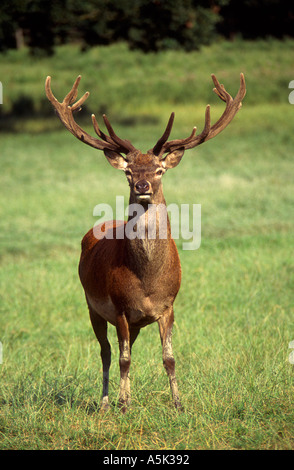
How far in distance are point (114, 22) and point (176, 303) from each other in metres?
15.8

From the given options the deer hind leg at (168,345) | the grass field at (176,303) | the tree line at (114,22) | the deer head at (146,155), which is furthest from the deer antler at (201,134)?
the tree line at (114,22)

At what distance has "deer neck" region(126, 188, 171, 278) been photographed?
492cm

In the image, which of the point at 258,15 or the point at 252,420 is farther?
the point at 258,15

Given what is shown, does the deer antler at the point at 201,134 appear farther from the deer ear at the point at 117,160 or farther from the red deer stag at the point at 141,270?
→ the deer ear at the point at 117,160

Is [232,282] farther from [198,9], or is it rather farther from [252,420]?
[198,9]

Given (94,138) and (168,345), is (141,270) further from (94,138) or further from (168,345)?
(94,138)

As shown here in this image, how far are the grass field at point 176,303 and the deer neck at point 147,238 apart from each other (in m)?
1.06

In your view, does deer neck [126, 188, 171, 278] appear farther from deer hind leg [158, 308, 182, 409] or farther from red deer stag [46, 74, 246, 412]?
deer hind leg [158, 308, 182, 409]

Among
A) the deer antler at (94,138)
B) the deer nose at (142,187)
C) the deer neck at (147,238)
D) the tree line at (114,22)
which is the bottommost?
the deer neck at (147,238)

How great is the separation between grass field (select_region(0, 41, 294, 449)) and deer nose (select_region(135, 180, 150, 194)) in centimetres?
162

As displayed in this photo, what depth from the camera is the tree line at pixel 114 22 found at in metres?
21.2

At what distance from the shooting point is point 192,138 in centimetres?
516

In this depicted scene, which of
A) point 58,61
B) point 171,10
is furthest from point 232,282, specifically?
point 58,61
